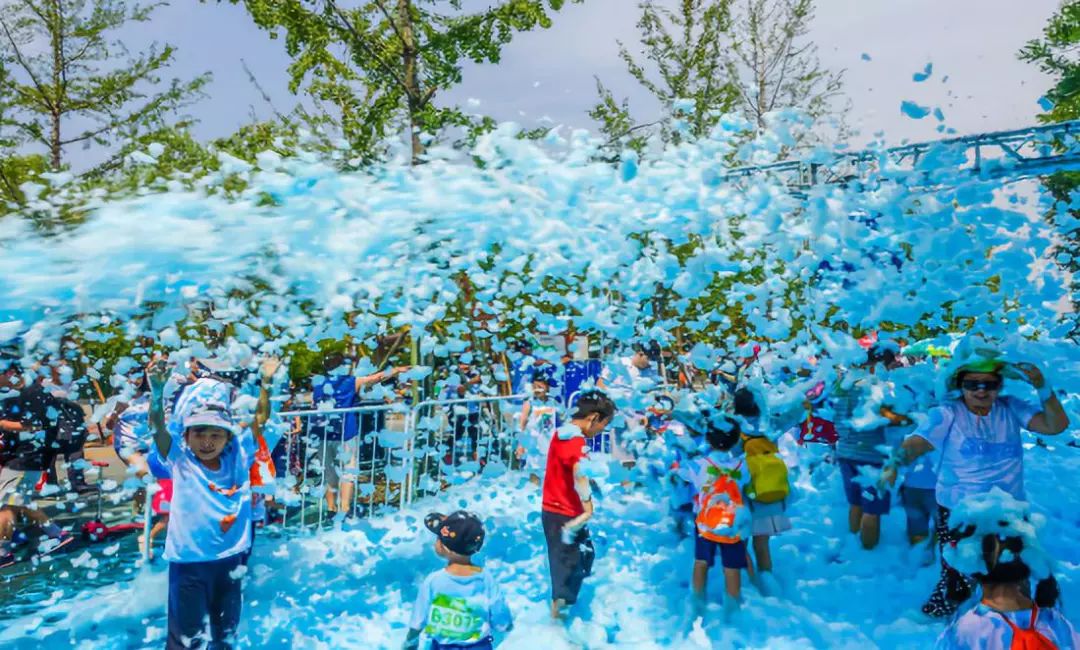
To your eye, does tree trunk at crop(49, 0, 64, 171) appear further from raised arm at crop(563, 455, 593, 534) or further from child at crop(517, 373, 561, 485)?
raised arm at crop(563, 455, 593, 534)

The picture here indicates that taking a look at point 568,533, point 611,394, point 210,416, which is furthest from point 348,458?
point 210,416

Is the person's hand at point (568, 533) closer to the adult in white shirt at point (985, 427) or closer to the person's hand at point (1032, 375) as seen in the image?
the adult in white shirt at point (985, 427)

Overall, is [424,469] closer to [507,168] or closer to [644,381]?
[644,381]

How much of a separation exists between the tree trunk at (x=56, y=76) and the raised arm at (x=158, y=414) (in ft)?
27.7

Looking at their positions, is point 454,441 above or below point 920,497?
above

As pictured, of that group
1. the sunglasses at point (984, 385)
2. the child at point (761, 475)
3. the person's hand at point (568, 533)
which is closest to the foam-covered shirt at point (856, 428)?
the child at point (761, 475)

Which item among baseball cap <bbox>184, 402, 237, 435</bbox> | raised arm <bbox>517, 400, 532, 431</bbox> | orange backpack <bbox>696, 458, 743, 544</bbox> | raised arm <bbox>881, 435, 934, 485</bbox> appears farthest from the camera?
raised arm <bbox>517, 400, 532, 431</bbox>

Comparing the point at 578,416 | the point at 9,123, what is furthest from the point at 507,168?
the point at 9,123

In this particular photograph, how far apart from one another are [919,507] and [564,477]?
103 inches

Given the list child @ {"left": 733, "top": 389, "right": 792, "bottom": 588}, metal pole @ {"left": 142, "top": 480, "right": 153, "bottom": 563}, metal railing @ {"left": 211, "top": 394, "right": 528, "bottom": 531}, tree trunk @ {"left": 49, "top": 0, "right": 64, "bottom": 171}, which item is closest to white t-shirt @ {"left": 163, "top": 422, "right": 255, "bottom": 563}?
metal railing @ {"left": 211, "top": 394, "right": 528, "bottom": 531}

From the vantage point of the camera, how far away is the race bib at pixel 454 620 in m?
3.29

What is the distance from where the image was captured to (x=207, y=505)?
3.47 m

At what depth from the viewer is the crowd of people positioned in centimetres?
337

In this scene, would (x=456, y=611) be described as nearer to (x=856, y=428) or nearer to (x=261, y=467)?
(x=261, y=467)
